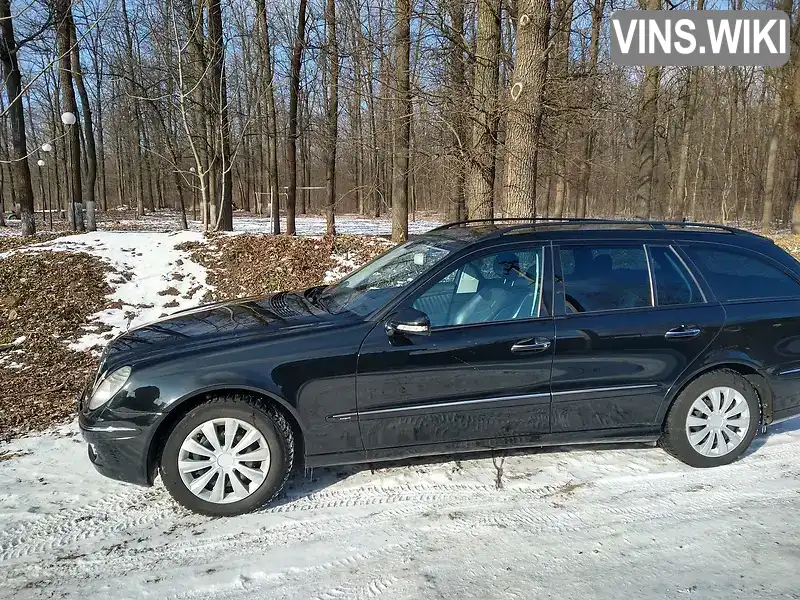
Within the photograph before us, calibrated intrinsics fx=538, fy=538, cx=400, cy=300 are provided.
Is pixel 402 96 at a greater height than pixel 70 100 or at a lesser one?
lesser

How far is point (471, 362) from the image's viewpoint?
3.33 metres

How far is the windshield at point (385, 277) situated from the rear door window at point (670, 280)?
1400 millimetres

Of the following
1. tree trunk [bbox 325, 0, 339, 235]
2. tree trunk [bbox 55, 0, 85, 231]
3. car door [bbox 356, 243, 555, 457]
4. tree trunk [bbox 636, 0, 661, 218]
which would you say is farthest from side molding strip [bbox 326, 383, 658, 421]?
tree trunk [bbox 636, 0, 661, 218]

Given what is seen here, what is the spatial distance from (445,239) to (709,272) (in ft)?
6.25

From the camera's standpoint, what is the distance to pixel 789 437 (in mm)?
4234

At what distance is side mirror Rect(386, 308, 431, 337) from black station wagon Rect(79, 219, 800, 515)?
12 millimetres

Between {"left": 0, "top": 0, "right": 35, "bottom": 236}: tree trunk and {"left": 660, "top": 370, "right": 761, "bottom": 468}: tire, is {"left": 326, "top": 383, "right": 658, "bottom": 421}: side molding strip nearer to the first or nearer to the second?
{"left": 660, "top": 370, "right": 761, "bottom": 468}: tire

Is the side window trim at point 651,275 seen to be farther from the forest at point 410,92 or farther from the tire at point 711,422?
the forest at point 410,92

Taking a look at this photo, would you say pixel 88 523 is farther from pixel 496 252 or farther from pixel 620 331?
pixel 620 331

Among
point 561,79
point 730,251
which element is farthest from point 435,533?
point 561,79

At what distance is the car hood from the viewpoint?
3.20 metres

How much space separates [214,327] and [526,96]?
224 inches

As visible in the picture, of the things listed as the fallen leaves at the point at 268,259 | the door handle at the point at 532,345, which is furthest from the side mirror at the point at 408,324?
the fallen leaves at the point at 268,259

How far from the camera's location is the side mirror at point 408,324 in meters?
3.21
